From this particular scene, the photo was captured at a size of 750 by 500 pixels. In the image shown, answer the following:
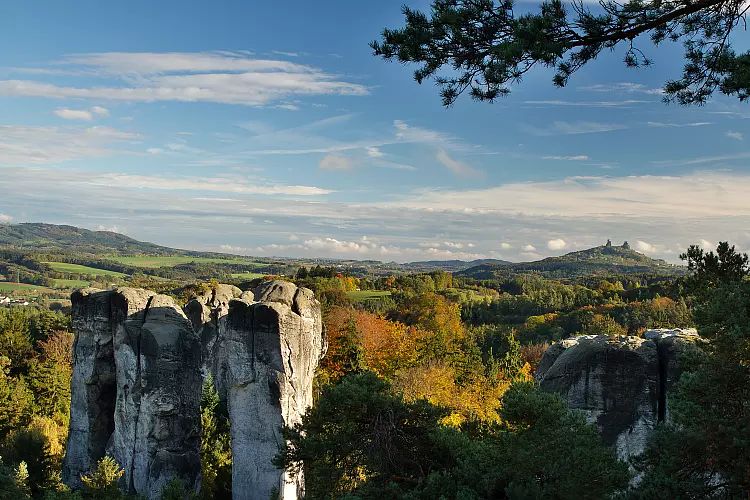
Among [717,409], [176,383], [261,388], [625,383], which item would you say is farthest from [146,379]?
[717,409]

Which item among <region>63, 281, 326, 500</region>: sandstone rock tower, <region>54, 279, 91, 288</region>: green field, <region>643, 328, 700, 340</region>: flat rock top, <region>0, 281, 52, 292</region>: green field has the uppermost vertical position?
<region>643, 328, 700, 340</region>: flat rock top

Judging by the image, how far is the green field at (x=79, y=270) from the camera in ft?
525

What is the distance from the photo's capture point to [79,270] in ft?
542

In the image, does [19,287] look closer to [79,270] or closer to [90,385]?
[79,270]

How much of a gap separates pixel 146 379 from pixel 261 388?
3.58 metres

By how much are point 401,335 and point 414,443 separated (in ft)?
106

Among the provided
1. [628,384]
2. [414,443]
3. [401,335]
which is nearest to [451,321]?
[401,335]

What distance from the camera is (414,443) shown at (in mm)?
10477

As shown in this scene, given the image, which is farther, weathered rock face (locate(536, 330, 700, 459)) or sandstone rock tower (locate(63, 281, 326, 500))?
sandstone rock tower (locate(63, 281, 326, 500))

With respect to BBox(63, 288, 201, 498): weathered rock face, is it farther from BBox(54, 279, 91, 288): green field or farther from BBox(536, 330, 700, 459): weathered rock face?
BBox(54, 279, 91, 288): green field

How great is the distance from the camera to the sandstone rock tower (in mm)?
15375

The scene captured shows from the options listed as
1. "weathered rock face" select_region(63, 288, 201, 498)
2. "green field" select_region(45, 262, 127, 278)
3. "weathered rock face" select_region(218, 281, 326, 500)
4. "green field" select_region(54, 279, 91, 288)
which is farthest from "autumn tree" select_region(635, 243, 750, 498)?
"green field" select_region(45, 262, 127, 278)

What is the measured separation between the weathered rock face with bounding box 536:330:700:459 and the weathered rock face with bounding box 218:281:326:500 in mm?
7071

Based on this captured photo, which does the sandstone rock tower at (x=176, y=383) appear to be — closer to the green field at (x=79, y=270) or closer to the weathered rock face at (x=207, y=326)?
the weathered rock face at (x=207, y=326)
